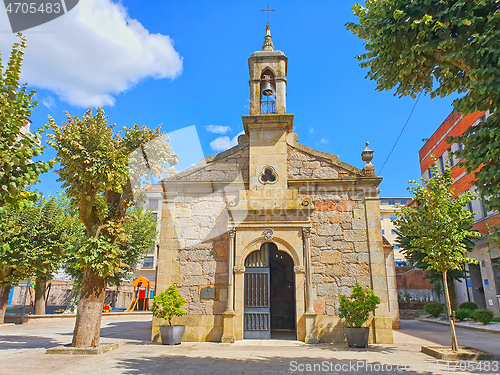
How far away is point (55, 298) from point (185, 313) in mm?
36219

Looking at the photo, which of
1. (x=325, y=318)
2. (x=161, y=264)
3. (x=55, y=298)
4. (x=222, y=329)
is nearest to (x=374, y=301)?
(x=325, y=318)

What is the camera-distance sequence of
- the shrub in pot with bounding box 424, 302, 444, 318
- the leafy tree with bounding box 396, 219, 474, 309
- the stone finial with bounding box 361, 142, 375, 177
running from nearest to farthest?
the stone finial with bounding box 361, 142, 375, 177
the leafy tree with bounding box 396, 219, 474, 309
the shrub in pot with bounding box 424, 302, 444, 318

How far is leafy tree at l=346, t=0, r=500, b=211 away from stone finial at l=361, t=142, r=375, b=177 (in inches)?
189

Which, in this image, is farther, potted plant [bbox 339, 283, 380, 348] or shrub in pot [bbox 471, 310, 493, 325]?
shrub in pot [bbox 471, 310, 493, 325]

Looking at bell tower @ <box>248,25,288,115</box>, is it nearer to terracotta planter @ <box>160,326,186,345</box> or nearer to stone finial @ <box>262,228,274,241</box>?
stone finial @ <box>262,228,274,241</box>

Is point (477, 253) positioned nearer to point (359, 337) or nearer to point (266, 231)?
point (359, 337)

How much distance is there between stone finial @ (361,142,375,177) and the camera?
11086mm

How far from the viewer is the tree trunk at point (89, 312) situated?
8473 mm

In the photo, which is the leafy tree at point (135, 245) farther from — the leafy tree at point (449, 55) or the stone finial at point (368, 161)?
the leafy tree at point (449, 55)

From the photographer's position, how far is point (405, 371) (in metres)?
6.40

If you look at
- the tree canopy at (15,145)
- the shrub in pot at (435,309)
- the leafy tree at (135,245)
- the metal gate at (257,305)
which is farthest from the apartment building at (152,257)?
the tree canopy at (15,145)

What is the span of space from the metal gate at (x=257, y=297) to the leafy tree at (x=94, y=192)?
380 cm

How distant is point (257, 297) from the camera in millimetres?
10562

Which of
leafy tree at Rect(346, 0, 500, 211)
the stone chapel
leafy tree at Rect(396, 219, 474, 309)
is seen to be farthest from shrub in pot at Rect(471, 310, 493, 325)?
leafy tree at Rect(346, 0, 500, 211)
